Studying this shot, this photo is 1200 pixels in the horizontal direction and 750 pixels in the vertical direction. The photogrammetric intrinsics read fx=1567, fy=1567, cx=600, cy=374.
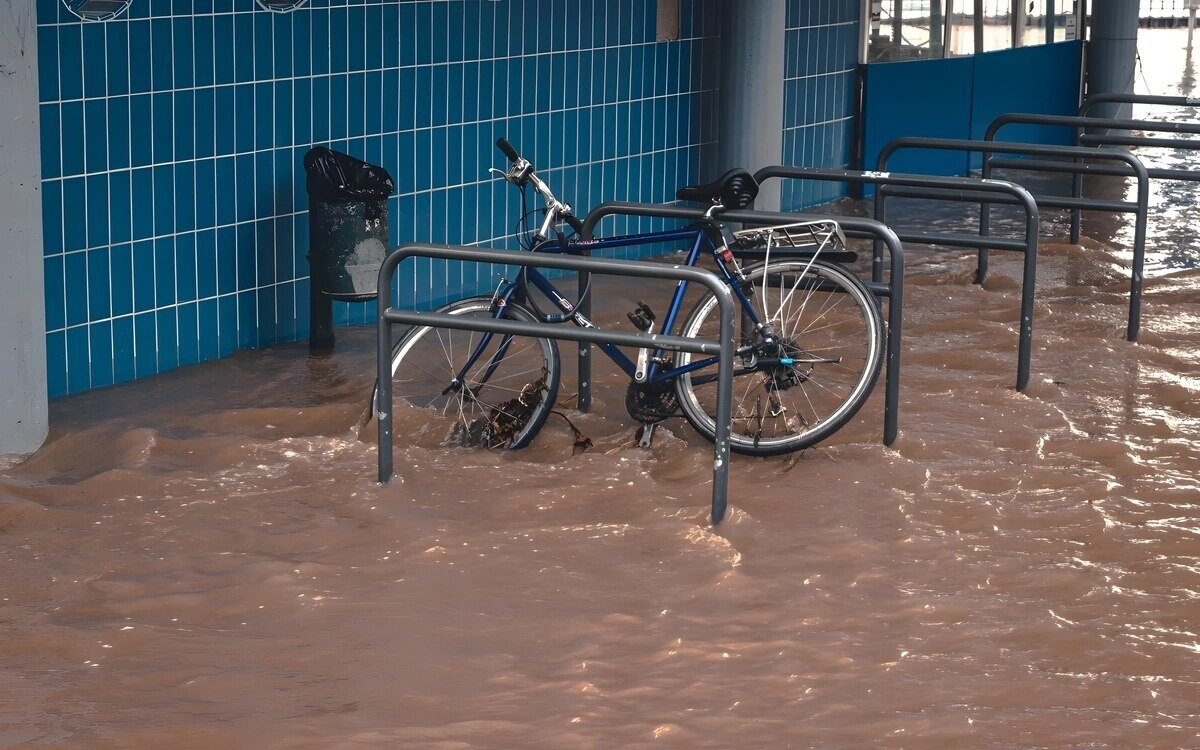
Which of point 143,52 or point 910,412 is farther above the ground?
point 143,52

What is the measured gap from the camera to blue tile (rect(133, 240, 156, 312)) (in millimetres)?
6742

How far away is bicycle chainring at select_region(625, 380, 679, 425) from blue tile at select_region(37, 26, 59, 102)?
2623 millimetres

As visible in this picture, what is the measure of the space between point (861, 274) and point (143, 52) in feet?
14.4

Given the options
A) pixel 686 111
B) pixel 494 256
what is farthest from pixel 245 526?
pixel 686 111

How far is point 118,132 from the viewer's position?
6555mm

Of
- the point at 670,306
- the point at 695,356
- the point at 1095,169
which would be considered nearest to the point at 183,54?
the point at 670,306

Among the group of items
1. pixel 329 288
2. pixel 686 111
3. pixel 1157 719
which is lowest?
pixel 1157 719

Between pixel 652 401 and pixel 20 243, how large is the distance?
7.68ft

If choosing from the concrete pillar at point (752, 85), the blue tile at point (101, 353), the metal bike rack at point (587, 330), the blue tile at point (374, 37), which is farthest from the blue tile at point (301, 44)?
the concrete pillar at point (752, 85)

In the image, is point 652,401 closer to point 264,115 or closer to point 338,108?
point 264,115

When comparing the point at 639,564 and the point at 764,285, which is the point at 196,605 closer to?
the point at 639,564

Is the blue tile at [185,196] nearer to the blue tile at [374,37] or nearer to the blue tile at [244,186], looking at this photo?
the blue tile at [244,186]

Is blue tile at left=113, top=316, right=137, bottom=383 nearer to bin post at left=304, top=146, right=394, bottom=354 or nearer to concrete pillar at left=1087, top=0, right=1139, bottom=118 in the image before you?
bin post at left=304, top=146, right=394, bottom=354

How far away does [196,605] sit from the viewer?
4352 mm
